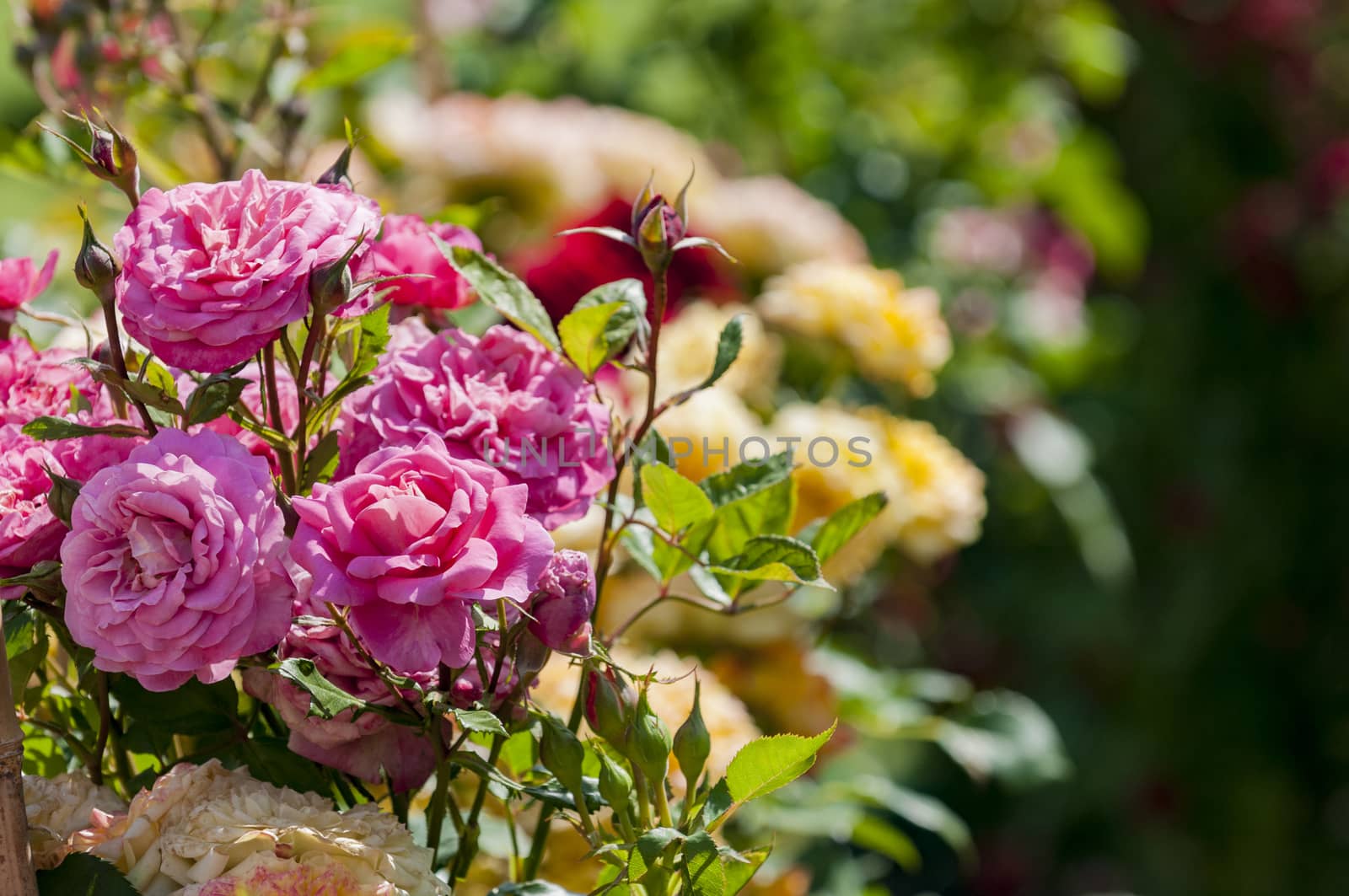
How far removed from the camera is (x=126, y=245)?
1.25ft

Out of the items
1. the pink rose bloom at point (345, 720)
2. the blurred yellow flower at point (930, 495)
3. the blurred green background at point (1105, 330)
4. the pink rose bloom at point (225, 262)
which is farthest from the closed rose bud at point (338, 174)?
the blurred green background at point (1105, 330)

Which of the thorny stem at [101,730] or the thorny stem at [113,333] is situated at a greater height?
the thorny stem at [113,333]

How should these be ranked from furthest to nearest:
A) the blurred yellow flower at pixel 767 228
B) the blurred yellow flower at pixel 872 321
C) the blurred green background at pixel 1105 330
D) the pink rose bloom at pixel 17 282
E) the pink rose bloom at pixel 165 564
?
the blurred green background at pixel 1105 330 → the blurred yellow flower at pixel 767 228 → the blurred yellow flower at pixel 872 321 → the pink rose bloom at pixel 17 282 → the pink rose bloom at pixel 165 564

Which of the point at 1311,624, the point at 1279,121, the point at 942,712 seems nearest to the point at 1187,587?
the point at 1311,624

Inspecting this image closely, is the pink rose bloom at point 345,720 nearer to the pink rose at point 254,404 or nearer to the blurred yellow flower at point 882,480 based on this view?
the pink rose at point 254,404

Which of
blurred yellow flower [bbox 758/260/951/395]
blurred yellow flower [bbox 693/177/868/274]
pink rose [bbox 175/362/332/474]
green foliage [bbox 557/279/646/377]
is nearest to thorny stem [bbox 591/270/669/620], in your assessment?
green foliage [bbox 557/279/646/377]

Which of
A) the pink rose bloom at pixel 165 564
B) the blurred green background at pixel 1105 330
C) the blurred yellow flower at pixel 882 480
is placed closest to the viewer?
the pink rose bloom at pixel 165 564

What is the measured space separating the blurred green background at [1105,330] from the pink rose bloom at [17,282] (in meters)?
0.49

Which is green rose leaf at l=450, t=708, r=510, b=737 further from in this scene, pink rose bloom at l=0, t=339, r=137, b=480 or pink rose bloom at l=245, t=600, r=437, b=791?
pink rose bloom at l=0, t=339, r=137, b=480

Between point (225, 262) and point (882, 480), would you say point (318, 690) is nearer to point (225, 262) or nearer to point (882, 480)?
point (225, 262)

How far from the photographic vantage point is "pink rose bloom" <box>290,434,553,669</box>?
1.13ft

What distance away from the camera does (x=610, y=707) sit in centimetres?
38

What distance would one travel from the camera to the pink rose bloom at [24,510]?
1.22 ft

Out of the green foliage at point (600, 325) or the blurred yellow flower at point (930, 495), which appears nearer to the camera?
the green foliage at point (600, 325)
